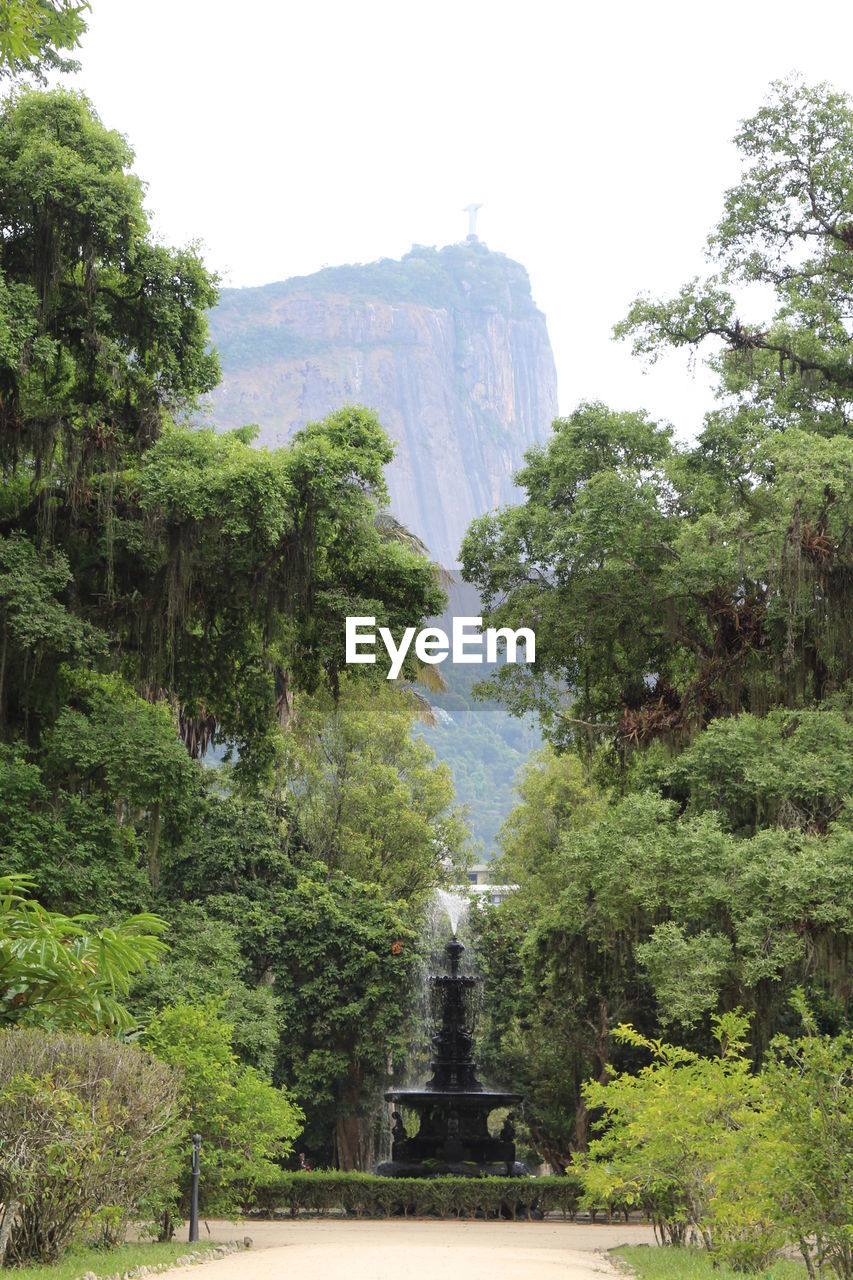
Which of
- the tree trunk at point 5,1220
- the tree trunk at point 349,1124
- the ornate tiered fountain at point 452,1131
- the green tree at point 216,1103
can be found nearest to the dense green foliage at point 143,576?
the green tree at point 216,1103

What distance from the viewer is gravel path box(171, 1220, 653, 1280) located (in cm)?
1105

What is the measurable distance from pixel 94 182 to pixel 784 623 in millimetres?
10709

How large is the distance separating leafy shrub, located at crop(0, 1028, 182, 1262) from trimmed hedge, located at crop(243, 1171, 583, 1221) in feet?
35.7

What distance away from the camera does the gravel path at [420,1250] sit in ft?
36.3

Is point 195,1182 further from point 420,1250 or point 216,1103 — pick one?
point 420,1250

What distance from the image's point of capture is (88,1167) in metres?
10.3

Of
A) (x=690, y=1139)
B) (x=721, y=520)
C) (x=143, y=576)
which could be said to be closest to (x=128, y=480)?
(x=143, y=576)

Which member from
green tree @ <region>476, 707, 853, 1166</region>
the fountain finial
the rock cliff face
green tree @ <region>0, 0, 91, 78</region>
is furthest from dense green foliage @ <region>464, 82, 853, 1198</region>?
the rock cliff face

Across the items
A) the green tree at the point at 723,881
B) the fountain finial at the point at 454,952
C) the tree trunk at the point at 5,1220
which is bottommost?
the tree trunk at the point at 5,1220

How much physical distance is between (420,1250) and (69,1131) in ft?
17.6

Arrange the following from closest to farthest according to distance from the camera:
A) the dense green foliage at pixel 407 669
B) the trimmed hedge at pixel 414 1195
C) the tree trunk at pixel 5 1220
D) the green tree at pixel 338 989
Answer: the tree trunk at pixel 5 1220
the dense green foliage at pixel 407 669
the trimmed hedge at pixel 414 1195
the green tree at pixel 338 989

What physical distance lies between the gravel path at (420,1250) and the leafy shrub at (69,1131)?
3.44ft

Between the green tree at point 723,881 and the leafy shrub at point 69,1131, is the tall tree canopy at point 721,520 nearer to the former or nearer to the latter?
the green tree at point 723,881

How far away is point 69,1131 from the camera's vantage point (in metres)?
9.87
